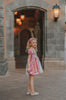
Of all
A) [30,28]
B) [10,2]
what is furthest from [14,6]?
[30,28]

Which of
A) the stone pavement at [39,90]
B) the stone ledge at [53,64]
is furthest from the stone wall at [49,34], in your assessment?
the stone pavement at [39,90]

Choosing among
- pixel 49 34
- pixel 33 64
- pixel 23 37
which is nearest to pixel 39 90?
pixel 33 64

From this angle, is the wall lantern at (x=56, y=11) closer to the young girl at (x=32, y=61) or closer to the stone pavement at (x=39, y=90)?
the stone pavement at (x=39, y=90)

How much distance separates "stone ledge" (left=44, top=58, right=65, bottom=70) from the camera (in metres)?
8.76

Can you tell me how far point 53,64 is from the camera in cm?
877

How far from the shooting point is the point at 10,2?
28.3 feet

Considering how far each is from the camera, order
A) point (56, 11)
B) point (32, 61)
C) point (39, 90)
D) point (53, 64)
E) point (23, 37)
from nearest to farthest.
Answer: point (32, 61) < point (39, 90) < point (56, 11) < point (53, 64) < point (23, 37)

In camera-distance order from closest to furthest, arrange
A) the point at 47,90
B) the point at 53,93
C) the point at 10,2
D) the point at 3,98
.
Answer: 1. the point at 3,98
2. the point at 53,93
3. the point at 47,90
4. the point at 10,2

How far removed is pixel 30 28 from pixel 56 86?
13.7 meters

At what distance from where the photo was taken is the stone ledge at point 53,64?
8.76m

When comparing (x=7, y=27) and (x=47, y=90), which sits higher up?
(x=7, y=27)

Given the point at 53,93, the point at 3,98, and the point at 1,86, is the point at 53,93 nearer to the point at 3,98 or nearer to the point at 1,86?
the point at 3,98

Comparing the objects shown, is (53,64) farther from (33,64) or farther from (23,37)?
(23,37)

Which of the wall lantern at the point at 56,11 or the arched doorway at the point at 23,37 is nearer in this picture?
the wall lantern at the point at 56,11
